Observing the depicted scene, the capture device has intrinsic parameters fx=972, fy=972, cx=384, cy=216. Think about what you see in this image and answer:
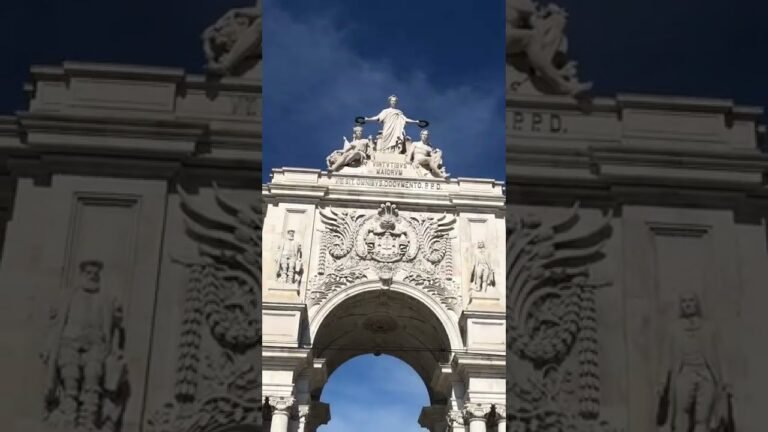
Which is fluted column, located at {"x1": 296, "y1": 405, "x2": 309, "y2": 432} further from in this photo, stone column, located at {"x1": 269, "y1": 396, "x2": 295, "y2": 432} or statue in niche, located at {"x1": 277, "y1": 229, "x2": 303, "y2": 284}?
statue in niche, located at {"x1": 277, "y1": 229, "x2": 303, "y2": 284}

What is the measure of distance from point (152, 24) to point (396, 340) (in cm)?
1959

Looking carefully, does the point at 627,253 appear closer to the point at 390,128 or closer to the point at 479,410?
the point at 479,410

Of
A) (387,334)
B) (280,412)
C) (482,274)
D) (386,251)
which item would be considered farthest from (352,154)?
(280,412)

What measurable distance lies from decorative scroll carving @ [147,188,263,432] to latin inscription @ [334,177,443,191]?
57.3 feet

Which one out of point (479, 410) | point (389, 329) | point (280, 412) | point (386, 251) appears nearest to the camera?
point (280, 412)

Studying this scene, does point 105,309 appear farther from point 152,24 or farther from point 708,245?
point 708,245

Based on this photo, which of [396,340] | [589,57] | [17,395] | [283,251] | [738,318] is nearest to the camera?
[17,395]

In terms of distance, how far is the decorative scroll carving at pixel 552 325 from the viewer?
177 inches

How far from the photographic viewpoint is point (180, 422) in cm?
435

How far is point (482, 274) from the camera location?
69.6 feet

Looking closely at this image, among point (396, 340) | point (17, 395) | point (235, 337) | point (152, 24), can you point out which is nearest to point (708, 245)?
point (235, 337)

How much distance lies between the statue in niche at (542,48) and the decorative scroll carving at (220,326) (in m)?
1.62

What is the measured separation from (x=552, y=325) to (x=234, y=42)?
7.02ft

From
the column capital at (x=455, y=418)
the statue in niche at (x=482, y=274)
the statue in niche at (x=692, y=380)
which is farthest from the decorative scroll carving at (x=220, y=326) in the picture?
the statue in niche at (x=482, y=274)
